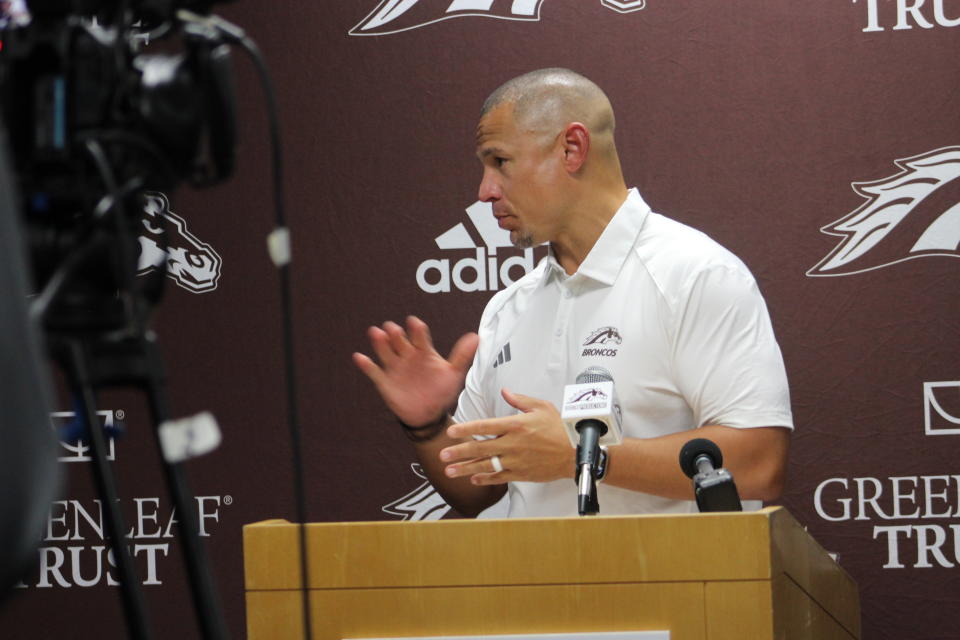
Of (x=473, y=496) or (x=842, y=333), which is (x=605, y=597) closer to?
(x=473, y=496)

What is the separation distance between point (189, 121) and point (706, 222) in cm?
195

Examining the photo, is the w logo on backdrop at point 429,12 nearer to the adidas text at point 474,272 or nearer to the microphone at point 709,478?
the adidas text at point 474,272

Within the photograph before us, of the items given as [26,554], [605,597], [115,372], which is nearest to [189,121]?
[115,372]

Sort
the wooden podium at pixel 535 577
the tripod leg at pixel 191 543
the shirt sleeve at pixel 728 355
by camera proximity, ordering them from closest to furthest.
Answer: the tripod leg at pixel 191 543
the wooden podium at pixel 535 577
the shirt sleeve at pixel 728 355

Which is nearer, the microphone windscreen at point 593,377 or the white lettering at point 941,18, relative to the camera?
the microphone windscreen at point 593,377

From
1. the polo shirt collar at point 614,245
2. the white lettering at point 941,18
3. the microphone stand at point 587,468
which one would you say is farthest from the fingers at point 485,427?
the white lettering at point 941,18

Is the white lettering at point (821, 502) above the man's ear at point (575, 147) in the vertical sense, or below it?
below

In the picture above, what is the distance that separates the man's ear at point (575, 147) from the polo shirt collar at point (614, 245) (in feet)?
0.42

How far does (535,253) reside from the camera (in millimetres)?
2850

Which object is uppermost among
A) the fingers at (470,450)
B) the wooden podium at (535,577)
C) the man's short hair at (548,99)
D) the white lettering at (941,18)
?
the white lettering at (941,18)

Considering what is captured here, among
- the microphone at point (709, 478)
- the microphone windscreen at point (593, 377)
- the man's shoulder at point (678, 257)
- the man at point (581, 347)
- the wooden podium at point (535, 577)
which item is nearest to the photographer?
the wooden podium at point (535, 577)

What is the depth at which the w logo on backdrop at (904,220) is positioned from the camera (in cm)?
267

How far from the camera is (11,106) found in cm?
91

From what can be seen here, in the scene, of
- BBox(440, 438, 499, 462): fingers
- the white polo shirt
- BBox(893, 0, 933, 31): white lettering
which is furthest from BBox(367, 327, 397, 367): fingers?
BBox(893, 0, 933, 31): white lettering
